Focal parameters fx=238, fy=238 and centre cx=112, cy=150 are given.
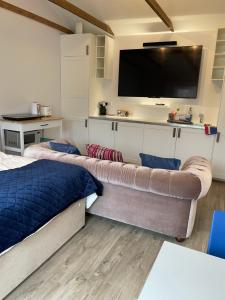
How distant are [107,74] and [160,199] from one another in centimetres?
329

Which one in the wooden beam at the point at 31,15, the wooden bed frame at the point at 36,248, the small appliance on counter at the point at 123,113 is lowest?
the wooden bed frame at the point at 36,248

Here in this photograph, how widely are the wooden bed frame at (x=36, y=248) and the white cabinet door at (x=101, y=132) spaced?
97.8 inches

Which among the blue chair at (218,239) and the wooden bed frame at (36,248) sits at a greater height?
the blue chair at (218,239)

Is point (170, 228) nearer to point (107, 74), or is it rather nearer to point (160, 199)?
point (160, 199)

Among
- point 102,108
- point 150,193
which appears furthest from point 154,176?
point 102,108

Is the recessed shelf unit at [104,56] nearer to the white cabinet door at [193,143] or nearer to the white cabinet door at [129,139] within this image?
the white cabinet door at [129,139]

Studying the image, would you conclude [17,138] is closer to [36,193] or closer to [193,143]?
[36,193]

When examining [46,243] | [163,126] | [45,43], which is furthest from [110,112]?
[46,243]

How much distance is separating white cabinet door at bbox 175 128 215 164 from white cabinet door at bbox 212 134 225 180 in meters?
0.08

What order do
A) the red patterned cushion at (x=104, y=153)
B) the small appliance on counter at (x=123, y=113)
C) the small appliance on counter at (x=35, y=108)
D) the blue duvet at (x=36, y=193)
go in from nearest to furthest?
1. the blue duvet at (x=36, y=193)
2. the red patterned cushion at (x=104, y=153)
3. the small appliance on counter at (x=35, y=108)
4. the small appliance on counter at (x=123, y=113)

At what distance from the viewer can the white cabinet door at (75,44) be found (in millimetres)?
4523

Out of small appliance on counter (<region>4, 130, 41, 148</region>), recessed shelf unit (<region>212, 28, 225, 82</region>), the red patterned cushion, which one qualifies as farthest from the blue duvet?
recessed shelf unit (<region>212, 28, 225, 82</region>)

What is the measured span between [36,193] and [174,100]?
3.44 meters

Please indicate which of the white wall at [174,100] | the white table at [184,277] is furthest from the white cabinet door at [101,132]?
the white table at [184,277]
